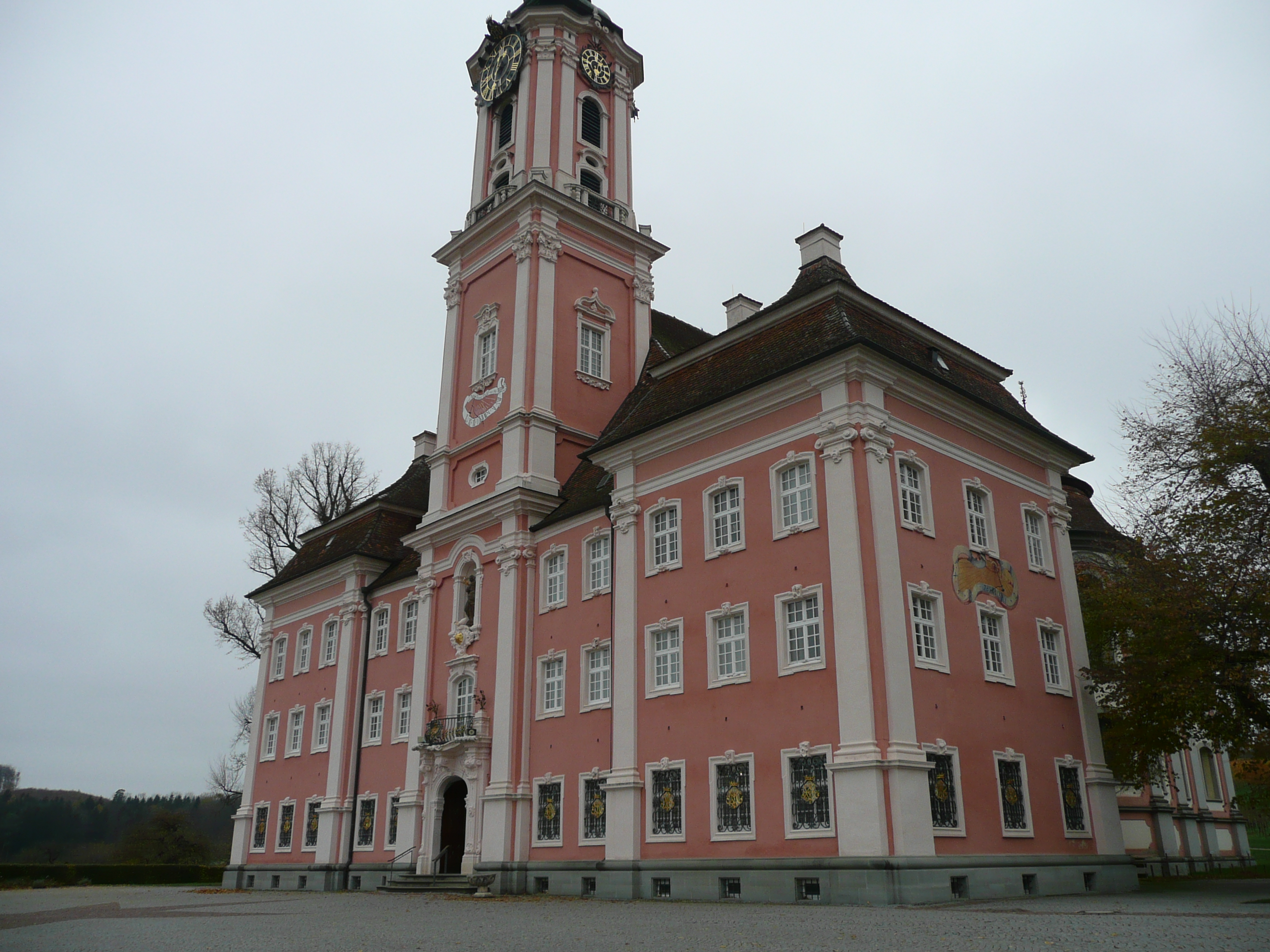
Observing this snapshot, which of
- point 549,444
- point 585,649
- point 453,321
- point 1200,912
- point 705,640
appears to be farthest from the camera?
point 453,321

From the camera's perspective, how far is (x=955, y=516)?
77.7 ft

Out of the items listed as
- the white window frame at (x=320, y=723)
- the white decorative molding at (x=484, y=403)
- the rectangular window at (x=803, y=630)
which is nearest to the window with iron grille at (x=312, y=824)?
the white window frame at (x=320, y=723)

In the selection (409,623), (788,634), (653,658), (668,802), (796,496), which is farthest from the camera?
(409,623)

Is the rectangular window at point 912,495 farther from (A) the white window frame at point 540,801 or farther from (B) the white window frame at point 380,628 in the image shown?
(B) the white window frame at point 380,628

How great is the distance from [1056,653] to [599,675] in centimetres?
1095

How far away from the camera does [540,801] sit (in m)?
27.4

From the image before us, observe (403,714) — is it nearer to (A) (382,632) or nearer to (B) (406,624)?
(B) (406,624)

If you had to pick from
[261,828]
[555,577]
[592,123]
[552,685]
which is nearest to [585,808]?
[552,685]

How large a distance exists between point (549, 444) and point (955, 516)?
12534 millimetres

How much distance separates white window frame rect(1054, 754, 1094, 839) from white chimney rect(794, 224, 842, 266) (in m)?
13.0

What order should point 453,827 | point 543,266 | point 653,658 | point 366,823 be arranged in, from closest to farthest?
point 653,658 → point 453,827 → point 543,266 → point 366,823

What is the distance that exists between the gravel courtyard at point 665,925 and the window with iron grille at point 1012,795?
70.7 inches

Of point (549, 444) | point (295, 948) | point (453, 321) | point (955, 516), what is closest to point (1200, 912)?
point (955, 516)

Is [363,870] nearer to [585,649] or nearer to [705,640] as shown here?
[585,649]
